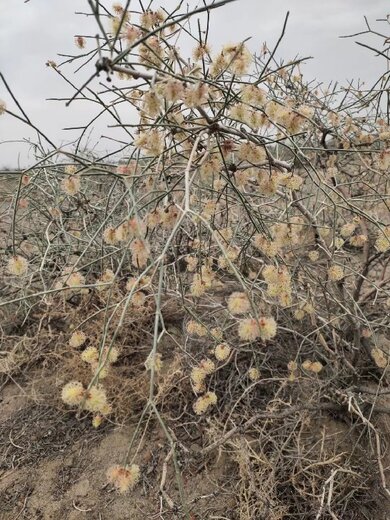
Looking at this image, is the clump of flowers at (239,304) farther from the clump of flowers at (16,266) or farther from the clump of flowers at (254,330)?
the clump of flowers at (16,266)

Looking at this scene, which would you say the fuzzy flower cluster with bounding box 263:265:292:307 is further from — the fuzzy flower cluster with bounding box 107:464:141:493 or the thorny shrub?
the fuzzy flower cluster with bounding box 107:464:141:493

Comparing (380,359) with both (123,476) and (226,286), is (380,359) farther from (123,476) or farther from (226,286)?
(123,476)

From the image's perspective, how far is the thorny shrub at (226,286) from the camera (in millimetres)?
1244

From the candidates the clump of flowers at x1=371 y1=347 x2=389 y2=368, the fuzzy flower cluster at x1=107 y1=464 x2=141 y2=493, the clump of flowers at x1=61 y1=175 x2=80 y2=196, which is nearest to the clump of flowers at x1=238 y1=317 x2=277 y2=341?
the fuzzy flower cluster at x1=107 y1=464 x2=141 y2=493

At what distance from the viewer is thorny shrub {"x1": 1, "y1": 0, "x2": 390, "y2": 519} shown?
1244 millimetres

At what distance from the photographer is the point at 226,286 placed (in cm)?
315

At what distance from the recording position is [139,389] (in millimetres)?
2584

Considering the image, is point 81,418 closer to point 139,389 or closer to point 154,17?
point 139,389

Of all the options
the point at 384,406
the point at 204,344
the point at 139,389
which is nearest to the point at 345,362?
the point at 384,406

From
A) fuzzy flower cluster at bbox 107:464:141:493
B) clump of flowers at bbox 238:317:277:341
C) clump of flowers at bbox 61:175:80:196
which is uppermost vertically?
clump of flowers at bbox 61:175:80:196

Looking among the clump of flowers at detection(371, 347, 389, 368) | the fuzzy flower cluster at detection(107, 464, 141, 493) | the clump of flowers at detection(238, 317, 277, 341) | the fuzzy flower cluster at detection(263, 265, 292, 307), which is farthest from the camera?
the clump of flowers at detection(371, 347, 389, 368)

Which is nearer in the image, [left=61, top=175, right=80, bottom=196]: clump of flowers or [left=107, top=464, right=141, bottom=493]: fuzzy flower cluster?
[left=107, top=464, right=141, bottom=493]: fuzzy flower cluster

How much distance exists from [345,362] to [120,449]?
1.22 m

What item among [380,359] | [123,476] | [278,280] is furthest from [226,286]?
[123,476]
